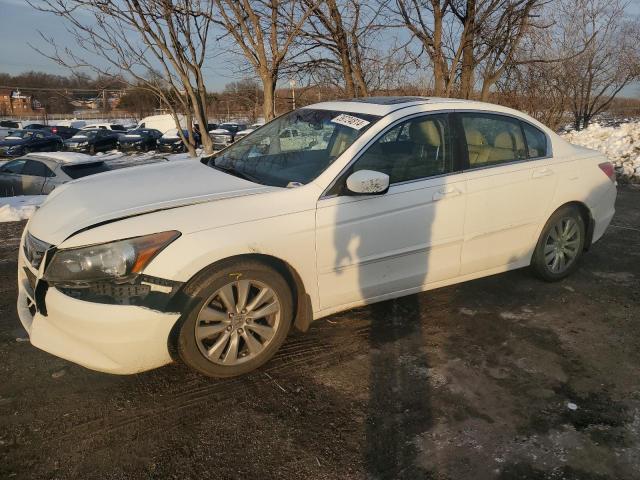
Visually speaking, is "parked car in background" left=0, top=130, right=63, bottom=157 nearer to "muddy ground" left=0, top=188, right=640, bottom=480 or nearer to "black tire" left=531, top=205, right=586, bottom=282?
"muddy ground" left=0, top=188, right=640, bottom=480

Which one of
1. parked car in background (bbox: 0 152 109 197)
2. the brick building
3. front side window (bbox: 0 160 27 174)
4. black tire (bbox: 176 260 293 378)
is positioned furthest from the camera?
the brick building

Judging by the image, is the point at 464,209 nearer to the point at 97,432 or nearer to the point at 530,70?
the point at 97,432

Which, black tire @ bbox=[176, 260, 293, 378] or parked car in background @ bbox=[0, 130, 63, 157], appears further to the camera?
parked car in background @ bbox=[0, 130, 63, 157]

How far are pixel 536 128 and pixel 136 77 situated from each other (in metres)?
5.23

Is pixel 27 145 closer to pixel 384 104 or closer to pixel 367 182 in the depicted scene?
pixel 384 104

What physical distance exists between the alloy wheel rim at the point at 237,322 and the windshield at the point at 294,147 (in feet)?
2.42

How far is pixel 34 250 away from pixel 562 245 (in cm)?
411

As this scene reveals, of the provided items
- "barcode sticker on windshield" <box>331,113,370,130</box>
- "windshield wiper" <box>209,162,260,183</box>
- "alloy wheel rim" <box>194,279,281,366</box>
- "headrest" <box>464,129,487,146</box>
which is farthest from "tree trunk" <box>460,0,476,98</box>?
"alloy wheel rim" <box>194,279,281,366</box>

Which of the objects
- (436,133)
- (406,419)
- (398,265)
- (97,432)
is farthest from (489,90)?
(97,432)

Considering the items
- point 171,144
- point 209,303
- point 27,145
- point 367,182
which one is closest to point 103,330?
point 209,303

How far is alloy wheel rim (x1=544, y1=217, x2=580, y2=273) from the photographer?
4242mm

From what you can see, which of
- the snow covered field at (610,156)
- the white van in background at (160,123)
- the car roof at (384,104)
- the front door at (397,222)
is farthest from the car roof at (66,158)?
the white van in background at (160,123)

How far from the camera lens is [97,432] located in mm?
2473

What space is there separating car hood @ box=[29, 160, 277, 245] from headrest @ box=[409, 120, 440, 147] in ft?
3.87
